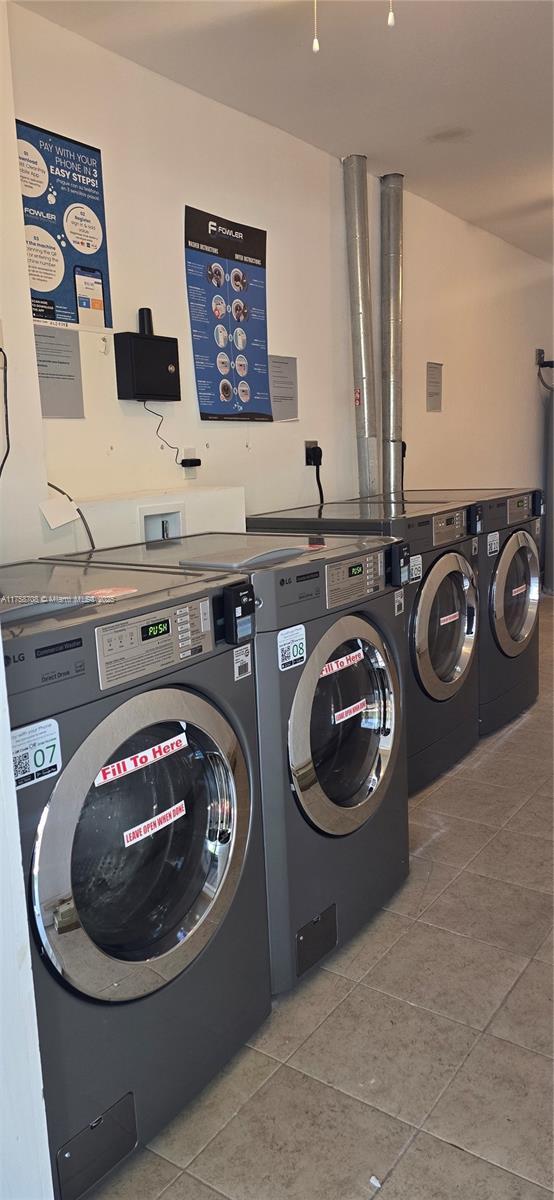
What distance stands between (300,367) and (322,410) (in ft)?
0.85

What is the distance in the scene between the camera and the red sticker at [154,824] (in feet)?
5.13

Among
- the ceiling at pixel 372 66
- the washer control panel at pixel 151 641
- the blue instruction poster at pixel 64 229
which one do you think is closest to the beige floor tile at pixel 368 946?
the washer control panel at pixel 151 641

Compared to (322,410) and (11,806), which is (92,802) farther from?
(322,410)

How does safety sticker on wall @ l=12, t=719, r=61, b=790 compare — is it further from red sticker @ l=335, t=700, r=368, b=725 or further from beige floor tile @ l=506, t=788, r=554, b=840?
beige floor tile @ l=506, t=788, r=554, b=840

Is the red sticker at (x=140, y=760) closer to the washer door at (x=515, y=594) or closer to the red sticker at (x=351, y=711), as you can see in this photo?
the red sticker at (x=351, y=711)

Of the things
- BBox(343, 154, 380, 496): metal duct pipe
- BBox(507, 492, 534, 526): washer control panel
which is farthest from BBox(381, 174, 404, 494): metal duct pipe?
BBox(507, 492, 534, 526): washer control panel

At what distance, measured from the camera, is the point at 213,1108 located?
68.2 inches

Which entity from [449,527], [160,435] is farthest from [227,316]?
[449,527]

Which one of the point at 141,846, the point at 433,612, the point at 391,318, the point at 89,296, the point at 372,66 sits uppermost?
the point at 372,66

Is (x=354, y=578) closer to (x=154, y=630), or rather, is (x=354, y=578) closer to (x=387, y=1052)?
(x=154, y=630)

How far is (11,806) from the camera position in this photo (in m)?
→ 1.09

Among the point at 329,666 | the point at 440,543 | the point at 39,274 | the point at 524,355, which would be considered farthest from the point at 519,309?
the point at 329,666

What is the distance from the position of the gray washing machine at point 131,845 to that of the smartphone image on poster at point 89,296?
1.16 metres

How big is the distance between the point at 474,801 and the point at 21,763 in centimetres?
217
